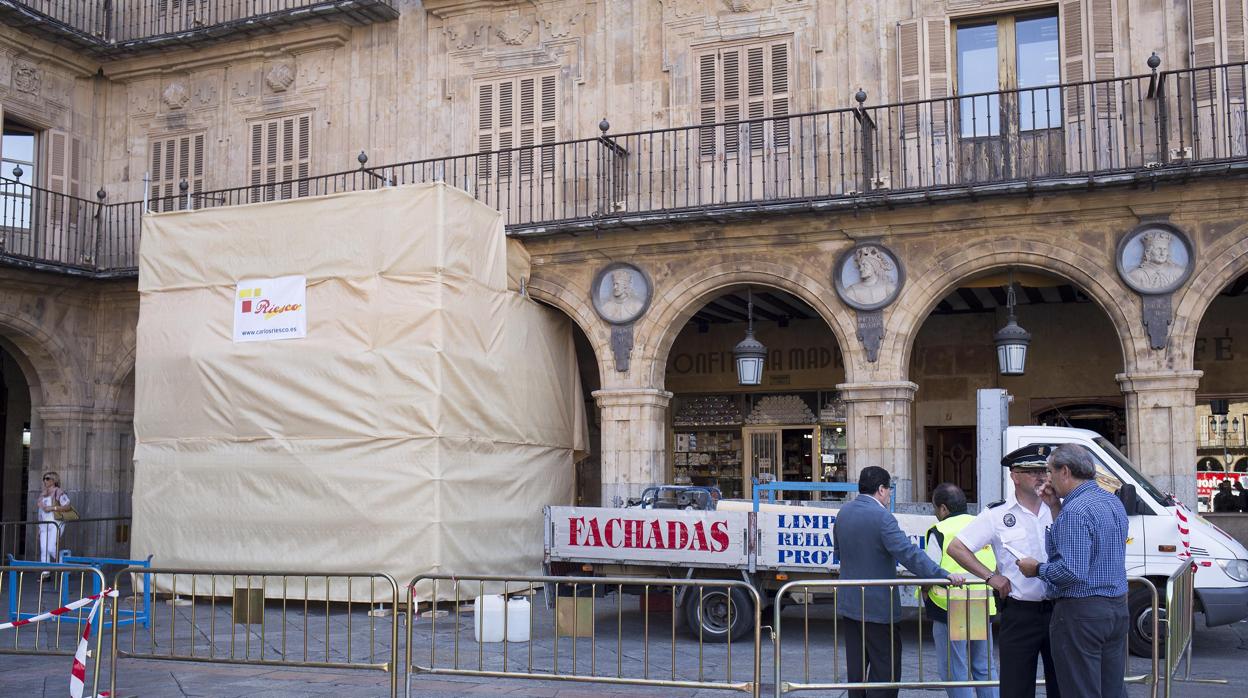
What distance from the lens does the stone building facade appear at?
46.9 ft

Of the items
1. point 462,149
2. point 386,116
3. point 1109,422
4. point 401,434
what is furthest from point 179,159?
point 1109,422

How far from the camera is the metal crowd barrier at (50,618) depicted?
9.27m

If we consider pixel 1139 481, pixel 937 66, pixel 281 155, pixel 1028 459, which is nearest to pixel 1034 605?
pixel 1028 459

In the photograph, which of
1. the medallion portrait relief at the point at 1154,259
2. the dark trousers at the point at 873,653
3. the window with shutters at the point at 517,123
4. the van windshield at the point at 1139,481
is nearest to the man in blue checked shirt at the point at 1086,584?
the dark trousers at the point at 873,653

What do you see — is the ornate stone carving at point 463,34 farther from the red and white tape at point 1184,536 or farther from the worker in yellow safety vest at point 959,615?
the worker in yellow safety vest at point 959,615

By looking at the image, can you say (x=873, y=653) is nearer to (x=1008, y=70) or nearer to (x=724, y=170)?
(x=724, y=170)

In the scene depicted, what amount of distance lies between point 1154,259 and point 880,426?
3.70 metres

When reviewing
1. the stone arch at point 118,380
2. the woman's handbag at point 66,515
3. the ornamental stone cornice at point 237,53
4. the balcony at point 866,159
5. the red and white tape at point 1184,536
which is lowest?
the woman's handbag at point 66,515

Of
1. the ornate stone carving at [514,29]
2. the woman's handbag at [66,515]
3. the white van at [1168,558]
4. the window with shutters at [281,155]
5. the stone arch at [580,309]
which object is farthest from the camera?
the window with shutters at [281,155]

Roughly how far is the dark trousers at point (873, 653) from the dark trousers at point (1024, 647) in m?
1.08

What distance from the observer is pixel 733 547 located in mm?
11688

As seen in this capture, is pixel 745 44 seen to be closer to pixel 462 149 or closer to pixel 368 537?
pixel 462 149

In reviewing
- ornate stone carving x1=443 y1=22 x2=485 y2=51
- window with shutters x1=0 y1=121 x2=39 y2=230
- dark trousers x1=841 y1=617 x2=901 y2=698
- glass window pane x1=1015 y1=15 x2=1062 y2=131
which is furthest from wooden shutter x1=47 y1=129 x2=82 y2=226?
dark trousers x1=841 y1=617 x2=901 y2=698

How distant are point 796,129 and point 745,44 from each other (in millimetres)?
1479
